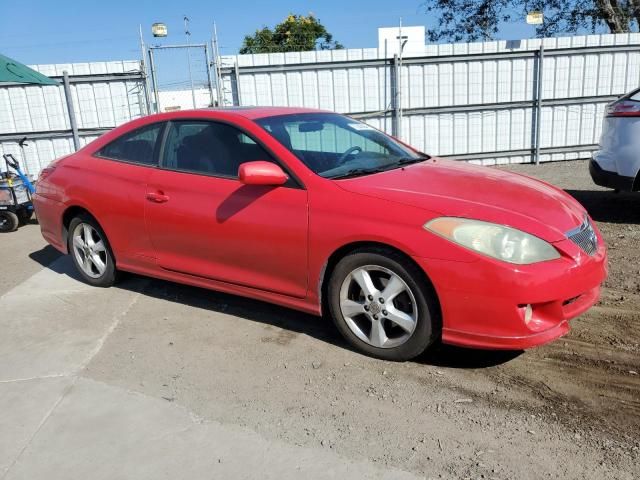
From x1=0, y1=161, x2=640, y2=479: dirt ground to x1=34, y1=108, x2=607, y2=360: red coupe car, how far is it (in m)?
0.27

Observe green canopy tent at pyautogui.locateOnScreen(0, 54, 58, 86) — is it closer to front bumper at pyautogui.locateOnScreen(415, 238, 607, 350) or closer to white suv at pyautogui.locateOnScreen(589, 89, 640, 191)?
front bumper at pyautogui.locateOnScreen(415, 238, 607, 350)

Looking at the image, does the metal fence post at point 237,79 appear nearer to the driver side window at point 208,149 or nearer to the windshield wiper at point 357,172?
the driver side window at point 208,149

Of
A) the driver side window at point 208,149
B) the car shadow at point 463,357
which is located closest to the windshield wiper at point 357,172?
the driver side window at point 208,149

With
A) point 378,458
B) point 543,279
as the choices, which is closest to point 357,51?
point 543,279

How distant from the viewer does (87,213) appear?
16.3 feet

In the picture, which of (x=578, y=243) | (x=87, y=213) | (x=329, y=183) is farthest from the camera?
(x=87, y=213)

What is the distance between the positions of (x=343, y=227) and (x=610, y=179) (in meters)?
4.38

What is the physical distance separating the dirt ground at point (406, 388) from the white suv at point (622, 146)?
2.20 m

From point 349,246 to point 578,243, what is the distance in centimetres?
134

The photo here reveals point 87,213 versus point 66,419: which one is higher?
point 87,213

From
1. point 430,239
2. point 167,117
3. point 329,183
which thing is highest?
point 167,117

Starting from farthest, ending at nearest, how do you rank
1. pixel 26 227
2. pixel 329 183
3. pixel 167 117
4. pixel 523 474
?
pixel 26 227 → pixel 167 117 → pixel 329 183 → pixel 523 474

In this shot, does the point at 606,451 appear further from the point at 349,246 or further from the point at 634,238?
the point at 634,238

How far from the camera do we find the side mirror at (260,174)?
360 centimetres
